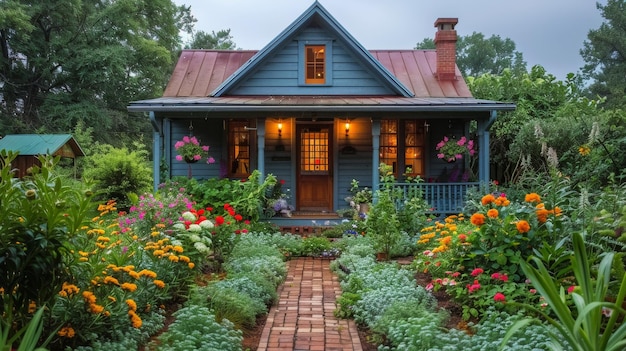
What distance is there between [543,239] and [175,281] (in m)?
3.73

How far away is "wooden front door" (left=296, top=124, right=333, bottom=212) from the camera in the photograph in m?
13.9

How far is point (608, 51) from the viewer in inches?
1232

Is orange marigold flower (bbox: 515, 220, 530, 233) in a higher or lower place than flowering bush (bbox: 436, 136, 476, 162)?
lower

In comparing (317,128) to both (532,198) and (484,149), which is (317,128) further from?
(532,198)

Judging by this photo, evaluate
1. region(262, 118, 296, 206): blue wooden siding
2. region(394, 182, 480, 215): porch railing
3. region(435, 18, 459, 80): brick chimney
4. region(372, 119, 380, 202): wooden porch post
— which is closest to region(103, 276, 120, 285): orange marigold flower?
region(372, 119, 380, 202): wooden porch post

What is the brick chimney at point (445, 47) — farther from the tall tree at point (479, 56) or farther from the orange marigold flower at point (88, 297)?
the tall tree at point (479, 56)

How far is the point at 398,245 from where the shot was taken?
838cm

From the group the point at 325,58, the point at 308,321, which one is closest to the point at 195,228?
the point at 308,321

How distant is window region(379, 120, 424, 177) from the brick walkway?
648 centimetres

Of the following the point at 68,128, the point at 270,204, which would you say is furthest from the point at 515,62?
the point at 270,204

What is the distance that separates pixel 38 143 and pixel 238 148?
22.3ft

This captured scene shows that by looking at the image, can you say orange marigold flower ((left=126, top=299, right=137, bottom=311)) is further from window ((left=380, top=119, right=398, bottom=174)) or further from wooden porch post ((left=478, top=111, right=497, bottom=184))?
window ((left=380, top=119, right=398, bottom=174))

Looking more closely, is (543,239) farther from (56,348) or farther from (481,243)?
(56,348)

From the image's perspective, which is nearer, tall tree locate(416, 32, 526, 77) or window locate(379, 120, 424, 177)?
window locate(379, 120, 424, 177)
